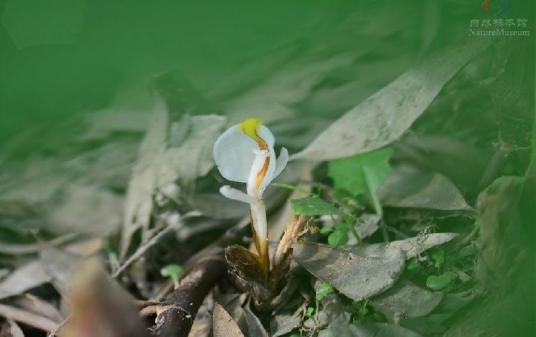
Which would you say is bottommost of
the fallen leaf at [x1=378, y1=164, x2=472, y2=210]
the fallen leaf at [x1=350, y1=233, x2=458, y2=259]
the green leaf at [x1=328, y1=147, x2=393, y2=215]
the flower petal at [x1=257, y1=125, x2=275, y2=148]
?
the fallen leaf at [x1=378, y1=164, x2=472, y2=210]

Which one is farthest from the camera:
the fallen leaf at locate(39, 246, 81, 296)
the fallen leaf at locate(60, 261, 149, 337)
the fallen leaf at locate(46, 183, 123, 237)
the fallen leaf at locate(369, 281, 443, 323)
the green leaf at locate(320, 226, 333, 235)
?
the fallen leaf at locate(46, 183, 123, 237)

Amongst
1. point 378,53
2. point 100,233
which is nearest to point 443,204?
point 378,53

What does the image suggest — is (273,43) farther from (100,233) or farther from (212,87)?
(100,233)

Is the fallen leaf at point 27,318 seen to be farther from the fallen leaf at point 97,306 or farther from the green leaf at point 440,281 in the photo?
the green leaf at point 440,281

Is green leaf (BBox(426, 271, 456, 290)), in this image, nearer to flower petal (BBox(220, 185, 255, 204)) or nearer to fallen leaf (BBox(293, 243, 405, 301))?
fallen leaf (BBox(293, 243, 405, 301))

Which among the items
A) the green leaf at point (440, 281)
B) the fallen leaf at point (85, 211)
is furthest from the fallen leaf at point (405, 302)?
the fallen leaf at point (85, 211)

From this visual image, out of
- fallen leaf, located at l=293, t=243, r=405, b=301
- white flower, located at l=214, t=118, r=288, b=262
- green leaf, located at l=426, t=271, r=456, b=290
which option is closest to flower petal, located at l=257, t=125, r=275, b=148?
white flower, located at l=214, t=118, r=288, b=262

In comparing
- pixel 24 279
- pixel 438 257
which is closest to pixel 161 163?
pixel 24 279
